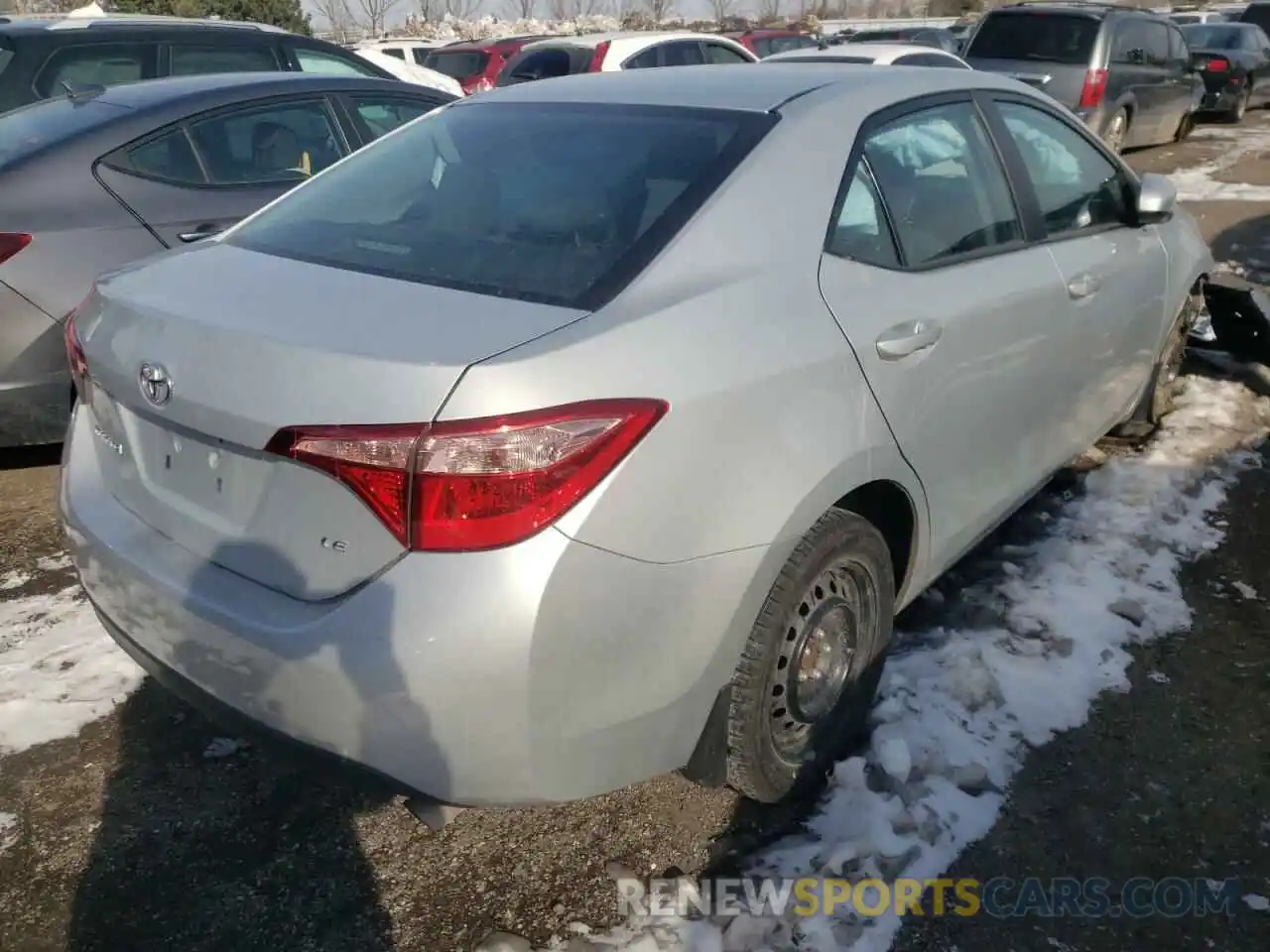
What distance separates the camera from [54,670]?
3.13 meters

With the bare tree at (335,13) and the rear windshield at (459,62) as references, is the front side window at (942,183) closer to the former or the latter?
the rear windshield at (459,62)

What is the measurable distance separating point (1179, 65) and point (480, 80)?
350 inches

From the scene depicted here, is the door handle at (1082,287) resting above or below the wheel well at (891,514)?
above

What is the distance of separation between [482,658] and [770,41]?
16.0 meters

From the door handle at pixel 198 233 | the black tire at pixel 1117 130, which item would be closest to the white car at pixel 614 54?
the black tire at pixel 1117 130

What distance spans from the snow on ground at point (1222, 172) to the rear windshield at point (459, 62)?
8621 mm

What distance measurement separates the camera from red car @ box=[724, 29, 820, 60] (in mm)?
15633

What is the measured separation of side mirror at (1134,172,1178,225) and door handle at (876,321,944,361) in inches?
66.1

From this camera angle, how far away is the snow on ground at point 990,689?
91.1 inches

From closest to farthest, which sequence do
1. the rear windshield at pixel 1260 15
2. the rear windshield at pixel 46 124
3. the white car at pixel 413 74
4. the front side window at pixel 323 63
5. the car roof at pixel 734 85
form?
the car roof at pixel 734 85 → the rear windshield at pixel 46 124 → the front side window at pixel 323 63 → the white car at pixel 413 74 → the rear windshield at pixel 1260 15

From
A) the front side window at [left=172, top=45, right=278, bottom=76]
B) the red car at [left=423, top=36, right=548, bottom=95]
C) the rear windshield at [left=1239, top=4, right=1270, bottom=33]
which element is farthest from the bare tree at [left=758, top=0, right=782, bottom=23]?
the front side window at [left=172, top=45, right=278, bottom=76]

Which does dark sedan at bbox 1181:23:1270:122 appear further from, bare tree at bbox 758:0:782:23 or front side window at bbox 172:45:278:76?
bare tree at bbox 758:0:782:23

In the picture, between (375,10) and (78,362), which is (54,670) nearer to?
(78,362)

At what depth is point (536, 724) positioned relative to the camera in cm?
190
